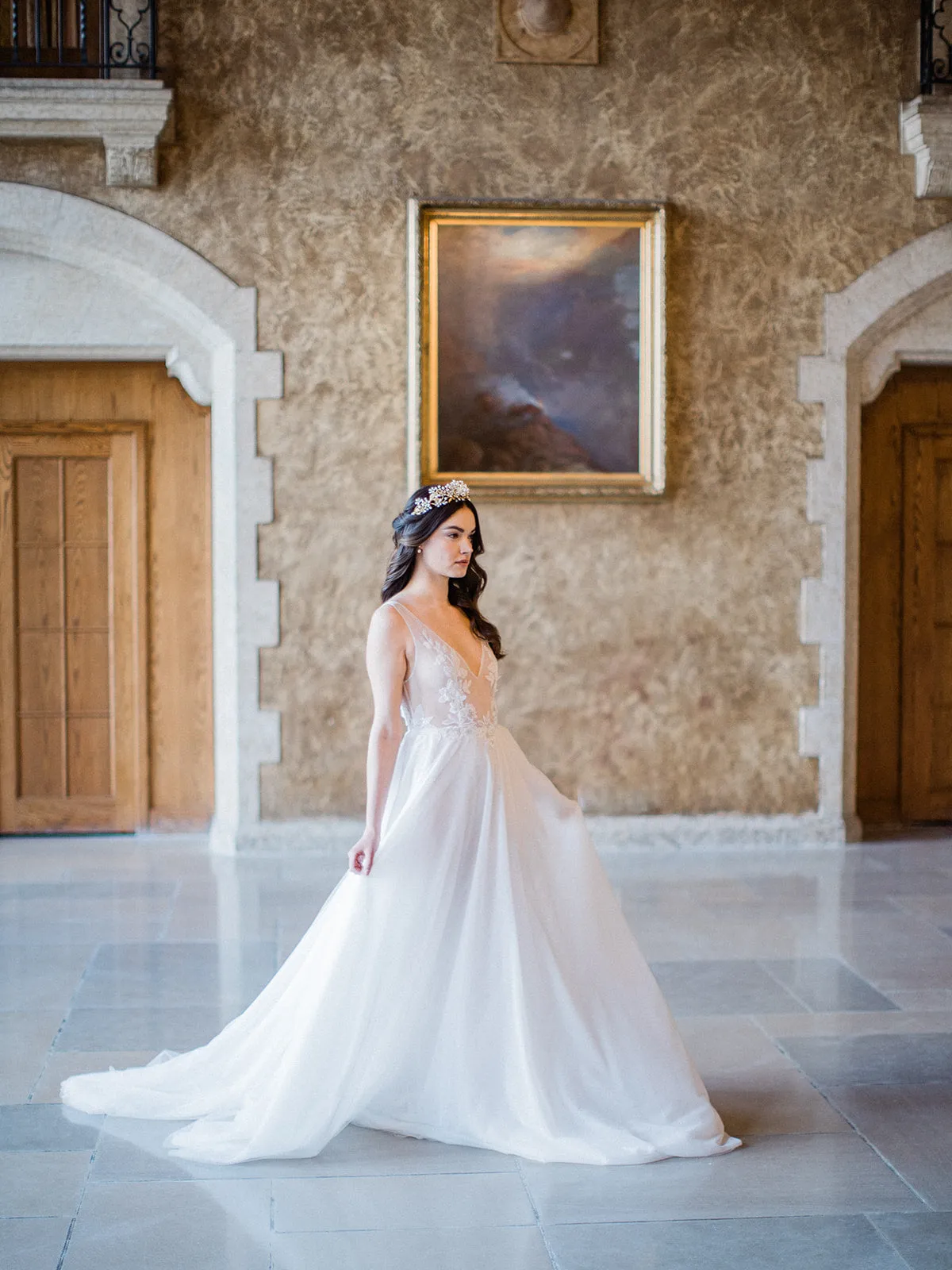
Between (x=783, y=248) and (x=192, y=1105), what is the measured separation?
4.99 meters

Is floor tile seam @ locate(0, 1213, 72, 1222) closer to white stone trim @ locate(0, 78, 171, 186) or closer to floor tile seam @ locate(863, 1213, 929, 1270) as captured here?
floor tile seam @ locate(863, 1213, 929, 1270)

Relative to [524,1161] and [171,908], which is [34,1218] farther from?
[171,908]

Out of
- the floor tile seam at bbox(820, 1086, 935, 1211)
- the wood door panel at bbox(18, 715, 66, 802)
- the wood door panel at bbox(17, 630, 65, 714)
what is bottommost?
the floor tile seam at bbox(820, 1086, 935, 1211)

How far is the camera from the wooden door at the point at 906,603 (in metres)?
7.43

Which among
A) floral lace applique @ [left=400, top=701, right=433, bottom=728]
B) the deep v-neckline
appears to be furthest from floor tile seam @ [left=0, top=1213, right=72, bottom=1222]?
the deep v-neckline

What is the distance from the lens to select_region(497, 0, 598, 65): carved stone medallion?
259 inches

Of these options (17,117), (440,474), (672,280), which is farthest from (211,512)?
(672,280)

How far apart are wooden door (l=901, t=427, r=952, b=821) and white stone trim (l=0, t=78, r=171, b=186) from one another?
13.3 feet

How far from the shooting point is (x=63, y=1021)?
431cm

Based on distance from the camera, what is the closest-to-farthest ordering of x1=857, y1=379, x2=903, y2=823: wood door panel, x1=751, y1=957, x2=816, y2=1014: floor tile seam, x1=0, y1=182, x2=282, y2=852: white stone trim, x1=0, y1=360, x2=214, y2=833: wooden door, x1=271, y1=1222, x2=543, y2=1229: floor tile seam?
x1=271, y1=1222, x2=543, y2=1229: floor tile seam → x1=751, y1=957, x2=816, y2=1014: floor tile seam → x1=0, y1=182, x2=282, y2=852: white stone trim → x1=0, y1=360, x2=214, y2=833: wooden door → x1=857, y1=379, x2=903, y2=823: wood door panel

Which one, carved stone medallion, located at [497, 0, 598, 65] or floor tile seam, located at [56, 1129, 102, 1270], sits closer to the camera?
floor tile seam, located at [56, 1129, 102, 1270]

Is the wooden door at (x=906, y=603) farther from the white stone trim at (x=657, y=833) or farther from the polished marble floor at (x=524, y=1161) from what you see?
the polished marble floor at (x=524, y=1161)

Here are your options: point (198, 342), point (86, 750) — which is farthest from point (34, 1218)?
point (198, 342)

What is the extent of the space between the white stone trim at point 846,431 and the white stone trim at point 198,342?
2.63 meters
